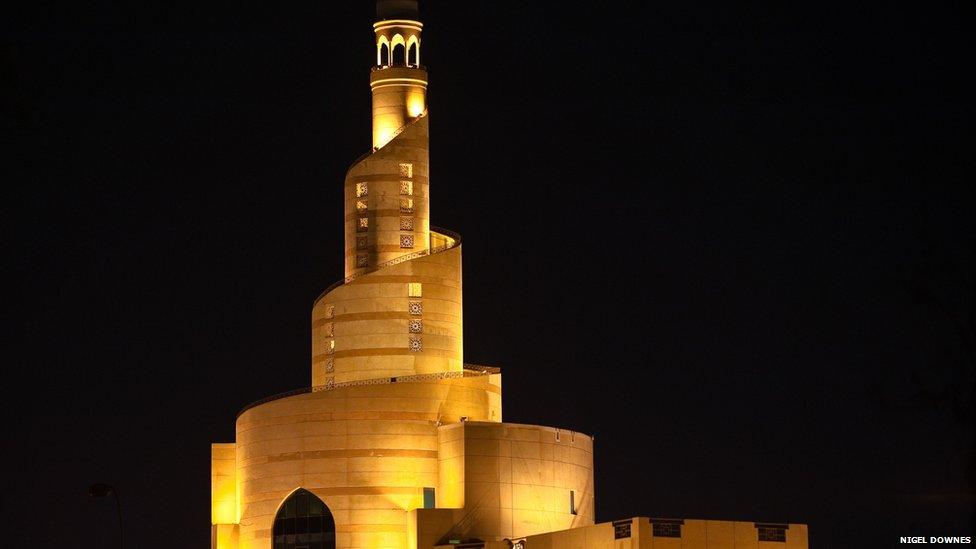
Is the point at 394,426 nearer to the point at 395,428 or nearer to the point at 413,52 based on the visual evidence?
the point at 395,428

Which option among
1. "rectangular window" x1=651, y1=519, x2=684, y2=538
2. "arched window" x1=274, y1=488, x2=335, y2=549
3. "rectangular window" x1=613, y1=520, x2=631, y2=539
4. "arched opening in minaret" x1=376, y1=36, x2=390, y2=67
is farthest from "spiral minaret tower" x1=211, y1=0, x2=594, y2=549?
"rectangular window" x1=651, y1=519, x2=684, y2=538

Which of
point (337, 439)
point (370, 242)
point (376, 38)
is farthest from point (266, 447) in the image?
point (376, 38)

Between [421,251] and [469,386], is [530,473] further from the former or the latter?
[421,251]

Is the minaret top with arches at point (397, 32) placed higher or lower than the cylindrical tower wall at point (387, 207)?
higher

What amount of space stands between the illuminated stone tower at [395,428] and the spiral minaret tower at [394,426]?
0.06 m

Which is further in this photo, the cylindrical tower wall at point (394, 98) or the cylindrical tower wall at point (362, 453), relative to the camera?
the cylindrical tower wall at point (394, 98)

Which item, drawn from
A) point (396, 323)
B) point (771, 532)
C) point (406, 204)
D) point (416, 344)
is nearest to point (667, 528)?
point (771, 532)

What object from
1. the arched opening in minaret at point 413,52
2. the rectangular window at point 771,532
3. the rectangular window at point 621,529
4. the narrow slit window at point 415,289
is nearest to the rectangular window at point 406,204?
the narrow slit window at point 415,289

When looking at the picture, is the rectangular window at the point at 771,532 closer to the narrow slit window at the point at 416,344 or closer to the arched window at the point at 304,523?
the narrow slit window at the point at 416,344

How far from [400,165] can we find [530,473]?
16.2 m

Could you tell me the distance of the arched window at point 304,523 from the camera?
309ft

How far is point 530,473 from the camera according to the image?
93.0 m

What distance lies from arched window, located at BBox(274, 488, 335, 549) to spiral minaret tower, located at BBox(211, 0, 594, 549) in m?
0.04

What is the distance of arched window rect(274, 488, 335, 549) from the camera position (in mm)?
94312
